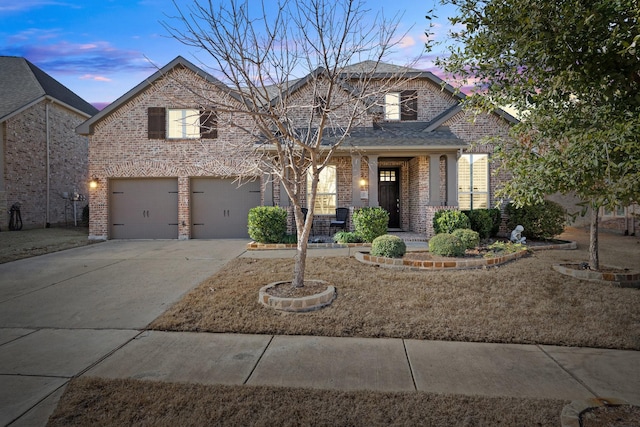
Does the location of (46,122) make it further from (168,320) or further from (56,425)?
(56,425)

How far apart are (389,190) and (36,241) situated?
41.5 ft

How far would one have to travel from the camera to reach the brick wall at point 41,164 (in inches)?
558

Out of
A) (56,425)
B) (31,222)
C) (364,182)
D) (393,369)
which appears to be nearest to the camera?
(56,425)

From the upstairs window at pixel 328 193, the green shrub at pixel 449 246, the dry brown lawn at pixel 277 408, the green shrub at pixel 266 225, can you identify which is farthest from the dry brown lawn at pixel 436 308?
the upstairs window at pixel 328 193

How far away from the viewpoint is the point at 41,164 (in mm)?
15602

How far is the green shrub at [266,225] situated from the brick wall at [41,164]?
11397 mm

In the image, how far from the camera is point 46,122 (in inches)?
620

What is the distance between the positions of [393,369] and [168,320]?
2.93 meters

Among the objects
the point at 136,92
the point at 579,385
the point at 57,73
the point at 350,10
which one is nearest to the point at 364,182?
the point at 350,10

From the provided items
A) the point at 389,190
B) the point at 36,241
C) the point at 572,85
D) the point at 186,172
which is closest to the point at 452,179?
the point at 389,190

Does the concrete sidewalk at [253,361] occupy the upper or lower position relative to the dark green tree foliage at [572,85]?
lower

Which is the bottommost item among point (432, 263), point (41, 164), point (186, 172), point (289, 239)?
point (432, 263)

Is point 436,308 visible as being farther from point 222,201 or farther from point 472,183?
point 222,201

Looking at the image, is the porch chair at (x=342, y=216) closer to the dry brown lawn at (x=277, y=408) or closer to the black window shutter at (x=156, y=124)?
the black window shutter at (x=156, y=124)
